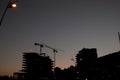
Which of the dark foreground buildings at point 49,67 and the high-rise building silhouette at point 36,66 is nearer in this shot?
the dark foreground buildings at point 49,67

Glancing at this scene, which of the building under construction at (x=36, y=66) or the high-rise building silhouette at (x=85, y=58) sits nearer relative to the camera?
the high-rise building silhouette at (x=85, y=58)

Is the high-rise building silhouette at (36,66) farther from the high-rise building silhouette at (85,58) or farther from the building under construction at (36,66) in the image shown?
the high-rise building silhouette at (85,58)

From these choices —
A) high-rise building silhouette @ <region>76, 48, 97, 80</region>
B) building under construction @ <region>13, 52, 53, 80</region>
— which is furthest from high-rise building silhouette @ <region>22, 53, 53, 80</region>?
high-rise building silhouette @ <region>76, 48, 97, 80</region>

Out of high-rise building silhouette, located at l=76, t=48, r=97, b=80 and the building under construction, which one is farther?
the building under construction

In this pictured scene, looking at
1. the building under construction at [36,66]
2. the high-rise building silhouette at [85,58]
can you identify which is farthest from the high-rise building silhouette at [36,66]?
the high-rise building silhouette at [85,58]

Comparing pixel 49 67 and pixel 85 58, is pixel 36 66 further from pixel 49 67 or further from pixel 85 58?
pixel 85 58

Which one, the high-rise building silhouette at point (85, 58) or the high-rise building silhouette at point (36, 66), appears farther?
the high-rise building silhouette at point (36, 66)

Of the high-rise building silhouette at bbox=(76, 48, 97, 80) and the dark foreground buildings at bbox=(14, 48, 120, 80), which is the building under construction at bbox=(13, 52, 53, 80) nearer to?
the dark foreground buildings at bbox=(14, 48, 120, 80)

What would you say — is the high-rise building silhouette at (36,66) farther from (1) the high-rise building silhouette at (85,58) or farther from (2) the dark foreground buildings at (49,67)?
(1) the high-rise building silhouette at (85,58)

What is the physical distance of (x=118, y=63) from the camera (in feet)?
164

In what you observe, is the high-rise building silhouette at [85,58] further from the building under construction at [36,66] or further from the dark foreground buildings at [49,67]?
the building under construction at [36,66]

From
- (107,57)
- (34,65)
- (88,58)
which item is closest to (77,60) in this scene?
(88,58)

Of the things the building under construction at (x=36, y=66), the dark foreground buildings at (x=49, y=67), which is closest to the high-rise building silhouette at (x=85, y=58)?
the dark foreground buildings at (x=49, y=67)

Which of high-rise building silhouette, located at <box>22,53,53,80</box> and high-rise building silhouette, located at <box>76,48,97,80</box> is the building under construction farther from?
high-rise building silhouette, located at <box>76,48,97,80</box>
